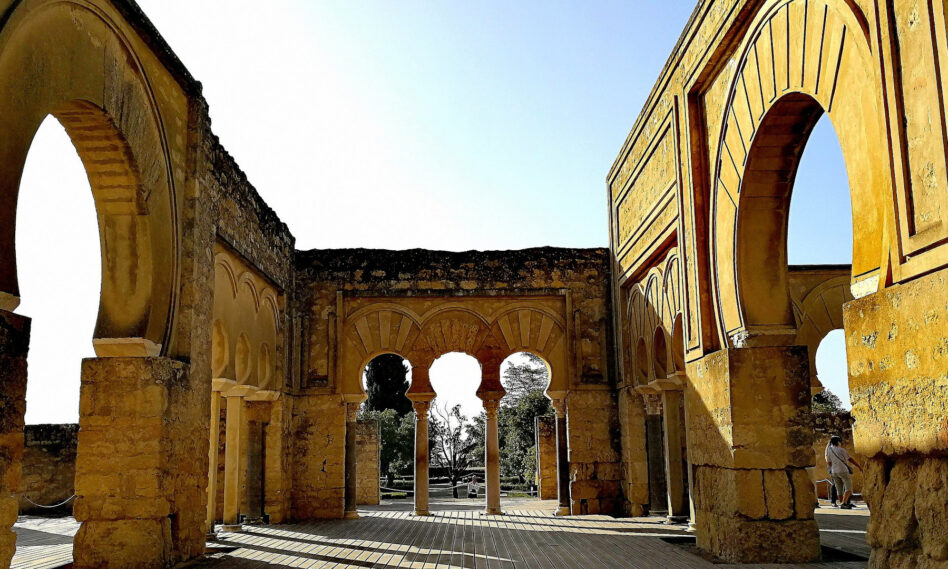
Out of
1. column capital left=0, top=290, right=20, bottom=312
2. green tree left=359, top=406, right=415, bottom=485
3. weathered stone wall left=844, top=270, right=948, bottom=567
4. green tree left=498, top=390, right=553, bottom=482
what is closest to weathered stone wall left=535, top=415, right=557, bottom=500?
green tree left=359, top=406, right=415, bottom=485

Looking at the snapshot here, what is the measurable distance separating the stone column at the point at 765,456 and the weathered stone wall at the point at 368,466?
403 inches

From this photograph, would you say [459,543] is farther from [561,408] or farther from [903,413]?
[903,413]

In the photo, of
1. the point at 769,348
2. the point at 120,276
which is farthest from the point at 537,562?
the point at 120,276

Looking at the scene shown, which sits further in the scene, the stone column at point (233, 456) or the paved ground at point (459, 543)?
the stone column at point (233, 456)

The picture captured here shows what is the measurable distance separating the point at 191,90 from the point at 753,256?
5573mm

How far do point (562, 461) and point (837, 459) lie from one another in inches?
156

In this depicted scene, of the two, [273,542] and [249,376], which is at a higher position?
[249,376]

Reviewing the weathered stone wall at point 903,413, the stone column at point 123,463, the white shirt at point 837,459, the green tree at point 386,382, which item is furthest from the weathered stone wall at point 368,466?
the green tree at point 386,382

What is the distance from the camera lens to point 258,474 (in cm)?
1146

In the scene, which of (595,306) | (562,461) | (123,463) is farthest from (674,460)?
(123,463)

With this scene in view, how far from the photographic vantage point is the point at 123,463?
651cm

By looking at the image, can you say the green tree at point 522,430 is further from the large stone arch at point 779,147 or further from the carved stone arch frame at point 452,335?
the large stone arch at point 779,147

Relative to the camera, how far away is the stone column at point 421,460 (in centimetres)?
1222

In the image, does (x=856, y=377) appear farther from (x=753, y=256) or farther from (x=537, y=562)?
(x=537, y=562)
